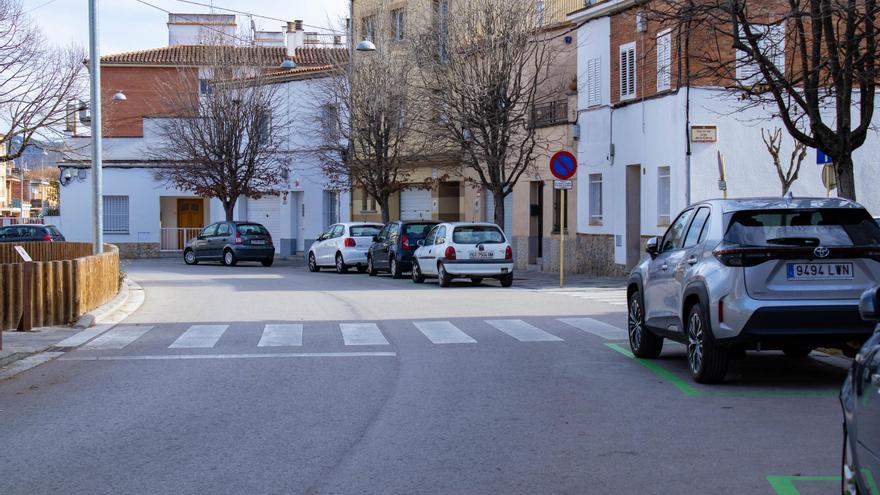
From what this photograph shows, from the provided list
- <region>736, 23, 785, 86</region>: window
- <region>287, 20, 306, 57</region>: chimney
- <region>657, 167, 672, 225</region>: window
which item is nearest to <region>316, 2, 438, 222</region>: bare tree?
<region>657, 167, 672, 225</region>: window

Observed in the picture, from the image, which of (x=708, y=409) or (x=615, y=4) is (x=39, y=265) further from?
(x=615, y=4)

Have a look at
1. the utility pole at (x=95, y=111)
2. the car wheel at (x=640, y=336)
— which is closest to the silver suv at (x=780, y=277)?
the car wheel at (x=640, y=336)

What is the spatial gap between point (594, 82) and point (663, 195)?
206 inches

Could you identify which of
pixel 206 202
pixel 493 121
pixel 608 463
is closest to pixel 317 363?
pixel 608 463

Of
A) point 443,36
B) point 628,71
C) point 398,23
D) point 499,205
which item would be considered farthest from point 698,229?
point 398,23

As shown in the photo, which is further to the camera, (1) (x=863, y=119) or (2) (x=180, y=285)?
(2) (x=180, y=285)

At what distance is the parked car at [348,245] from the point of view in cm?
3316

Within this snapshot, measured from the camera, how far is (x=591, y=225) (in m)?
31.0

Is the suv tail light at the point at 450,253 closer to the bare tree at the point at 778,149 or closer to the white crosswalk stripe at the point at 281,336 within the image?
the bare tree at the point at 778,149

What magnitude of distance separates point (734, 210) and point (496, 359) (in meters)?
3.51

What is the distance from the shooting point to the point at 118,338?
Answer: 1460 cm

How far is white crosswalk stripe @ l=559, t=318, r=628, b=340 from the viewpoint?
48.2ft

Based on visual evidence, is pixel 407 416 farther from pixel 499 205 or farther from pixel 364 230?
pixel 364 230

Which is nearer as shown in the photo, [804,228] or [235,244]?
[804,228]
